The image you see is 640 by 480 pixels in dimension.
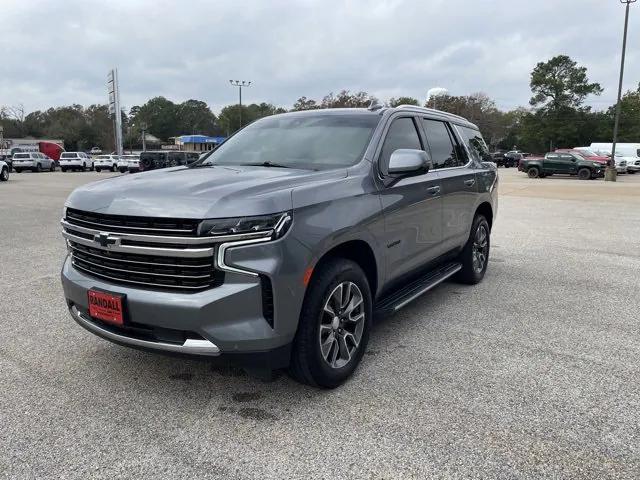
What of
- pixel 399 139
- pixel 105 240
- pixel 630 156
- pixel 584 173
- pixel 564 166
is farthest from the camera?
pixel 630 156

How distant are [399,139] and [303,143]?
2.64 ft

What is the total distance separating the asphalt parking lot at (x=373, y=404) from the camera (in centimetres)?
262

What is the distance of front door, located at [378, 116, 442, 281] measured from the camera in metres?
3.86

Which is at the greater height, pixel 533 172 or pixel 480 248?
pixel 533 172

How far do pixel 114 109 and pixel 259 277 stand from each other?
146 ft

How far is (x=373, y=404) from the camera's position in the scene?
126 inches

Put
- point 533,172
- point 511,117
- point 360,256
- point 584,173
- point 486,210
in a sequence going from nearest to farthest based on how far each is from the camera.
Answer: point 360,256, point 486,210, point 584,173, point 533,172, point 511,117

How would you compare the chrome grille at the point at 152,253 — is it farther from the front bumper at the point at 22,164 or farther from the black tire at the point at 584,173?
the front bumper at the point at 22,164

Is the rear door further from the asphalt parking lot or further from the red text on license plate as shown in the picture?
the red text on license plate

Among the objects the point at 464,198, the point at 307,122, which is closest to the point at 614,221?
the point at 464,198

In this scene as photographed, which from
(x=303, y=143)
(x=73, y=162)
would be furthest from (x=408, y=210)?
(x=73, y=162)

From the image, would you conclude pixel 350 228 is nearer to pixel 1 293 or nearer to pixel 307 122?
pixel 307 122

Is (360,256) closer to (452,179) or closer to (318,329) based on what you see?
(318,329)

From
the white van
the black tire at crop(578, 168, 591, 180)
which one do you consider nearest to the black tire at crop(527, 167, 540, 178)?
the black tire at crop(578, 168, 591, 180)
